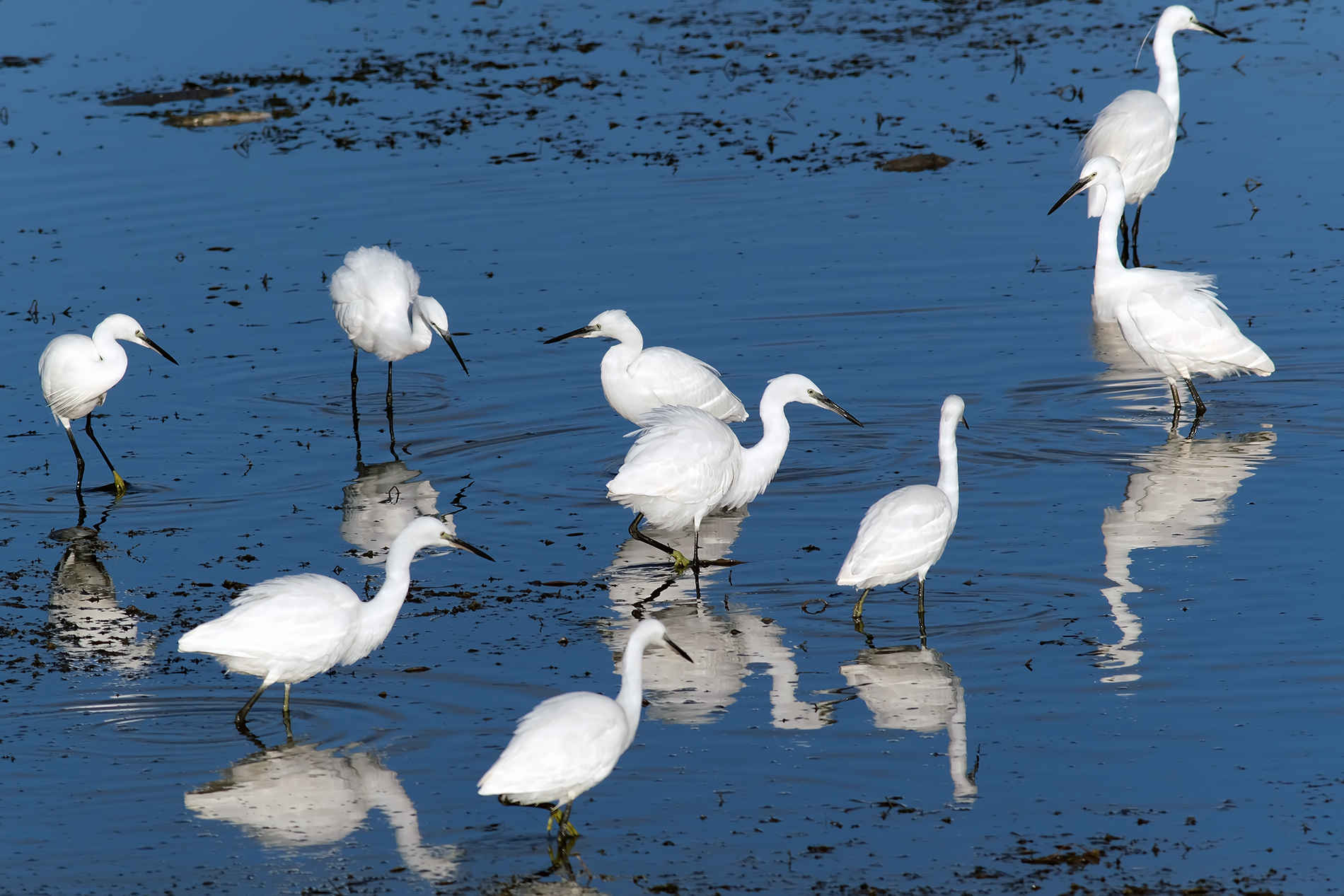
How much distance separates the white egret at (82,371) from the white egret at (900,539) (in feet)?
19.3

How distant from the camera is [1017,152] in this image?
1942cm

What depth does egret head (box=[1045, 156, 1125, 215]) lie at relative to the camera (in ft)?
44.4

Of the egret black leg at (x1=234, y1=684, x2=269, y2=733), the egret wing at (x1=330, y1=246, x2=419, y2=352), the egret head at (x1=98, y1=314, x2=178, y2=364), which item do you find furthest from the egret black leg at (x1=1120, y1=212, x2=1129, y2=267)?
the egret black leg at (x1=234, y1=684, x2=269, y2=733)

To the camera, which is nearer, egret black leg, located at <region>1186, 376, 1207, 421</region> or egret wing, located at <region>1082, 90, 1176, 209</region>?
egret black leg, located at <region>1186, 376, 1207, 421</region>

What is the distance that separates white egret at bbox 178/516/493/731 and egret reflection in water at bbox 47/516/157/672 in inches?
49.1

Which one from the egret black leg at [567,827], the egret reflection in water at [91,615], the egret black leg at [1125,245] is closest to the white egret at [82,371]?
the egret reflection in water at [91,615]

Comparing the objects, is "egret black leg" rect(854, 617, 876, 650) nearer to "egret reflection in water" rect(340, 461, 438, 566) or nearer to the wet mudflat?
the wet mudflat

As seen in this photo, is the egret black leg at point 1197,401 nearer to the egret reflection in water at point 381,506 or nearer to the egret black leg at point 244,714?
the egret reflection in water at point 381,506

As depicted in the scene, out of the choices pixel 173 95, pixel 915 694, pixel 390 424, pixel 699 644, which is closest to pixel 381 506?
pixel 390 424

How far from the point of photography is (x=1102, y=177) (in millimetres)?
13633

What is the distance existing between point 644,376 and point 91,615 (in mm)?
4214

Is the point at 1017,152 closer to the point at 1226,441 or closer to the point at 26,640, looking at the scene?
the point at 1226,441

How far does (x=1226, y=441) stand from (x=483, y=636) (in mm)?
6105

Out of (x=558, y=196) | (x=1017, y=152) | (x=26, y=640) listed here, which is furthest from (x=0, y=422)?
(x=1017, y=152)
